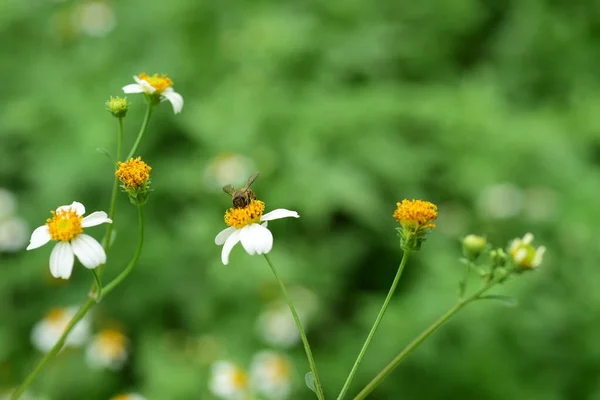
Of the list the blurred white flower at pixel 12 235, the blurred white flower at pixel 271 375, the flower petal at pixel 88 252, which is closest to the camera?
the flower petal at pixel 88 252

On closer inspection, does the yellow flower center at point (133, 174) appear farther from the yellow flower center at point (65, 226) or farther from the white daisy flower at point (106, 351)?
the white daisy flower at point (106, 351)

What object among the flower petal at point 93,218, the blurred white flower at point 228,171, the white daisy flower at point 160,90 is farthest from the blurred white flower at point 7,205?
the flower petal at point 93,218

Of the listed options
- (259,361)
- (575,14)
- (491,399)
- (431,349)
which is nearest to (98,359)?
(259,361)

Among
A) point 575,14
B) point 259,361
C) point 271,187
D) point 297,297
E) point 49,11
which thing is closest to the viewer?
point 259,361

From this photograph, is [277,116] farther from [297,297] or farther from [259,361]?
[259,361]

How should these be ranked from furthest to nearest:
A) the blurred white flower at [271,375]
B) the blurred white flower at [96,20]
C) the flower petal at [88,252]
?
1. the blurred white flower at [96,20]
2. the blurred white flower at [271,375]
3. the flower petal at [88,252]

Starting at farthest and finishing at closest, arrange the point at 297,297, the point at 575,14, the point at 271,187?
the point at 575,14, the point at 271,187, the point at 297,297

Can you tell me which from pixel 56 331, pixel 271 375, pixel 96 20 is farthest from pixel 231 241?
pixel 96 20

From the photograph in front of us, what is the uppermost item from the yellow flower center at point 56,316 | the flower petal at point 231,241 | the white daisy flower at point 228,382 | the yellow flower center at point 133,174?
the yellow flower center at point 133,174
